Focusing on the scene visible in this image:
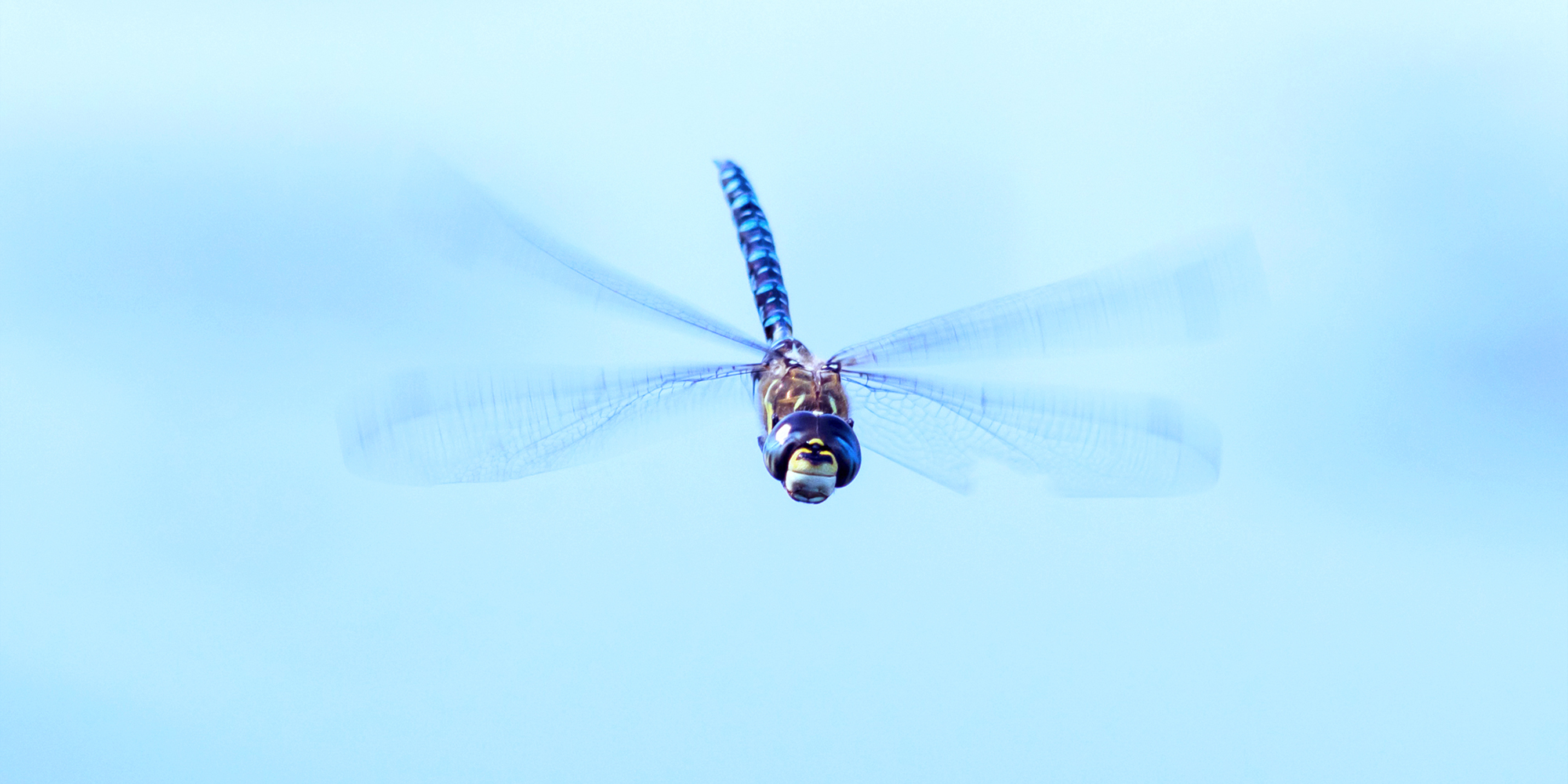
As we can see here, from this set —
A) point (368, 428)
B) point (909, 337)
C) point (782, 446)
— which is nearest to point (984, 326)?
point (909, 337)

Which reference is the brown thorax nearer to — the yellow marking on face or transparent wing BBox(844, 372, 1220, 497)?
transparent wing BBox(844, 372, 1220, 497)

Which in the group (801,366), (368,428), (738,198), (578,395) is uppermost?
(738,198)

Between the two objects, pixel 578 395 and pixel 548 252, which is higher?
pixel 548 252

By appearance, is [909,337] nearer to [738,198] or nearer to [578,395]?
[578,395]

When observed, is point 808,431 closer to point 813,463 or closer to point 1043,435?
point 813,463

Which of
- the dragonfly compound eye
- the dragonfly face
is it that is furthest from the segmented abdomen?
the dragonfly compound eye

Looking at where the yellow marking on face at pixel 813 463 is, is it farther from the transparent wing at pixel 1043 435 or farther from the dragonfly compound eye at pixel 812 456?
the transparent wing at pixel 1043 435

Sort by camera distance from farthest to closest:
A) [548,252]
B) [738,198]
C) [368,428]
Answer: [738,198] → [548,252] → [368,428]
